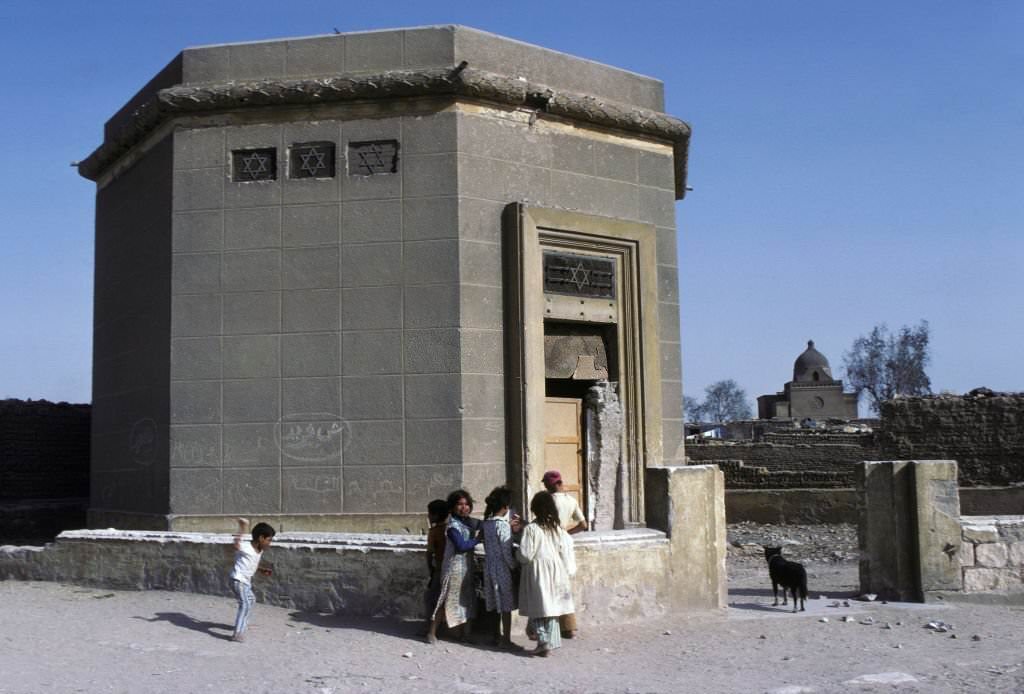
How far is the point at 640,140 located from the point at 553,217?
1878mm

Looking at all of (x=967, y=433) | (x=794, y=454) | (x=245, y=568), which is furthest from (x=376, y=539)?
(x=794, y=454)

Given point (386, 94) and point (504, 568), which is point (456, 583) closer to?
point (504, 568)

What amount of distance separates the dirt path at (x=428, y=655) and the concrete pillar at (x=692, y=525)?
0.79 ft

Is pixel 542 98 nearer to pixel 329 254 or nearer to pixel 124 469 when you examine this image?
pixel 329 254

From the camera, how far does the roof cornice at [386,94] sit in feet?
34.7

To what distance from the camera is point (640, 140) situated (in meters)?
12.1

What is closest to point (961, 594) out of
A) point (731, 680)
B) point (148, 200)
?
point (731, 680)

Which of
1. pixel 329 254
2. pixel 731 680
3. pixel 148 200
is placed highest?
pixel 148 200

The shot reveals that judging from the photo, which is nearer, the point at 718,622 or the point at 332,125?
the point at 718,622

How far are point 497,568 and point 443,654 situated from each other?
711 millimetres

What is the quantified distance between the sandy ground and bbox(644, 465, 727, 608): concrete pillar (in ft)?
0.73

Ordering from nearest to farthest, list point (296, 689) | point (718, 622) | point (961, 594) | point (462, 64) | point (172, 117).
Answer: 1. point (296, 689)
2. point (718, 622)
3. point (961, 594)
4. point (462, 64)
5. point (172, 117)

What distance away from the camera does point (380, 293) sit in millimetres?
10508

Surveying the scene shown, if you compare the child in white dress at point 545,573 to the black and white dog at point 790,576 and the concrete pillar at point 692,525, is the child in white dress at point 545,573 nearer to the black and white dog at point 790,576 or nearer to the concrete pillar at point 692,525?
the concrete pillar at point 692,525
